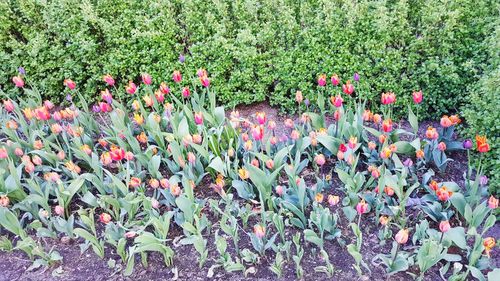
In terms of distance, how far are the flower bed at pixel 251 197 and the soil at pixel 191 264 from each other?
0.7 inches

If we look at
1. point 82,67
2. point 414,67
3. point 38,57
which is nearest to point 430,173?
point 414,67

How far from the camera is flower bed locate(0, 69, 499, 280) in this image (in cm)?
270

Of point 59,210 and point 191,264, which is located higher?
point 59,210

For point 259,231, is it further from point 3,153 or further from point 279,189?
point 3,153

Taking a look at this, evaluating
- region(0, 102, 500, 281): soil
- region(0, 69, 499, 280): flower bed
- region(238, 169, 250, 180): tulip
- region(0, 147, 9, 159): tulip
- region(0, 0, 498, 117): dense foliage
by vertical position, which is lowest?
region(0, 102, 500, 281): soil

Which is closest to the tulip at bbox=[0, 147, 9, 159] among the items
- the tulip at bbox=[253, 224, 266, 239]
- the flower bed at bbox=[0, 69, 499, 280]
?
the flower bed at bbox=[0, 69, 499, 280]

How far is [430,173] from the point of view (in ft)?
10.00

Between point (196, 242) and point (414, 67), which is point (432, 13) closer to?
point (414, 67)

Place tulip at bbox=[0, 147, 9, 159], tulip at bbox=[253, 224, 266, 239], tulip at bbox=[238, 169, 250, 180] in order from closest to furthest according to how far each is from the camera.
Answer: tulip at bbox=[253, 224, 266, 239], tulip at bbox=[238, 169, 250, 180], tulip at bbox=[0, 147, 9, 159]

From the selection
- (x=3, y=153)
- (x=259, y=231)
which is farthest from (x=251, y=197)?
(x=3, y=153)

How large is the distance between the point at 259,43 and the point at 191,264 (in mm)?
1811

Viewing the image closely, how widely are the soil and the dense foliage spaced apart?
3.84ft

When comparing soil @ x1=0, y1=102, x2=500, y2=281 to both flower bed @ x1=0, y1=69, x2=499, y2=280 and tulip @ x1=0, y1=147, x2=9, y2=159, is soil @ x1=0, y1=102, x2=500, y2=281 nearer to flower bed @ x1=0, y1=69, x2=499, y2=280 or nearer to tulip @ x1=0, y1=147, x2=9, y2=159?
flower bed @ x1=0, y1=69, x2=499, y2=280

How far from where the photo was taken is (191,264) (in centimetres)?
281
